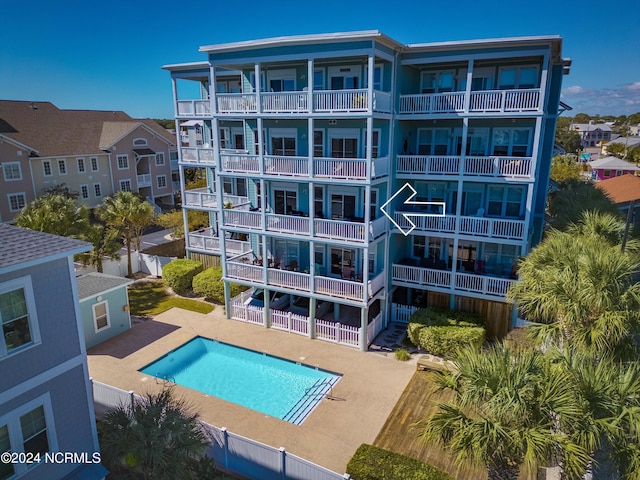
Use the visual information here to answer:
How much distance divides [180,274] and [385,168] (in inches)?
523

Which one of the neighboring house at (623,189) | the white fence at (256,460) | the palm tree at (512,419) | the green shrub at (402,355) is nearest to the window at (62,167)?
the white fence at (256,460)

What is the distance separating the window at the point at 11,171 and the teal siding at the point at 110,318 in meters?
22.1

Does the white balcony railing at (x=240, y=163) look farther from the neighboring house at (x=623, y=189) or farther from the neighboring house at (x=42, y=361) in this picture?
the neighboring house at (x=623, y=189)

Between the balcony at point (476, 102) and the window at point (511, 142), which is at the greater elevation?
the balcony at point (476, 102)

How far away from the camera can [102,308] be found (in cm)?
1980

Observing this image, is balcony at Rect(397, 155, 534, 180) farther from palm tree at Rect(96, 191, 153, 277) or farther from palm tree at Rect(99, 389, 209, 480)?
palm tree at Rect(96, 191, 153, 277)

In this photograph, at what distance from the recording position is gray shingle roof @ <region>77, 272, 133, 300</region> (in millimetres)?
19344

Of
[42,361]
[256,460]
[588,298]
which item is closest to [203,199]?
[42,361]

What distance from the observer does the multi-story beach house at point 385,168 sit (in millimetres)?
17422

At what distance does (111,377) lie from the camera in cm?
1706

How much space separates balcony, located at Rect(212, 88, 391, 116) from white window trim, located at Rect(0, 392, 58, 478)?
13.3 metres

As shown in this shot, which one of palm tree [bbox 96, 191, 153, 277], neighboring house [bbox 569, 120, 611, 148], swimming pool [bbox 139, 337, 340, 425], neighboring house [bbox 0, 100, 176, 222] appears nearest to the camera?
swimming pool [bbox 139, 337, 340, 425]

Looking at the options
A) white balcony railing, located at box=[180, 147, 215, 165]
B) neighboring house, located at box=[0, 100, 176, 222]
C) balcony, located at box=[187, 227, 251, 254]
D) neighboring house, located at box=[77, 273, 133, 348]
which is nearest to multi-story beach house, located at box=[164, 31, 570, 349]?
balcony, located at box=[187, 227, 251, 254]

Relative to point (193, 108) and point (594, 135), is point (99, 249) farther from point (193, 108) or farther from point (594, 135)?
point (594, 135)
